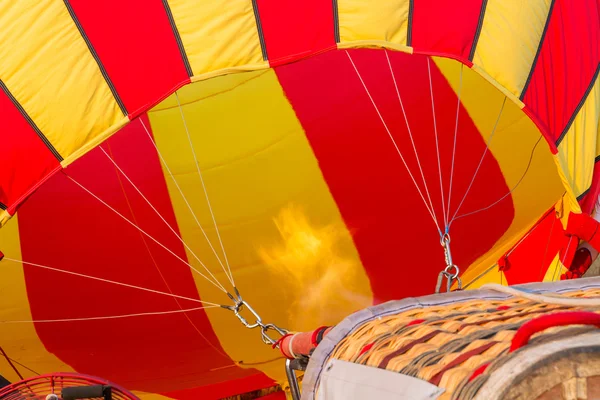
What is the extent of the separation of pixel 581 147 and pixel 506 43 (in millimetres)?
547

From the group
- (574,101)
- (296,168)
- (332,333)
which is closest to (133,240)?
(296,168)

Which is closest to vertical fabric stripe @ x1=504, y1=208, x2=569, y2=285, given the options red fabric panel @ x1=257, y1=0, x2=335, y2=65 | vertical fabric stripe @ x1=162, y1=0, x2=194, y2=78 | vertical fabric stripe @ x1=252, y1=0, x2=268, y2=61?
red fabric panel @ x1=257, y1=0, x2=335, y2=65

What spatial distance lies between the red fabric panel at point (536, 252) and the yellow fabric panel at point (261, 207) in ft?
2.21

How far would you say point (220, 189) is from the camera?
3236mm

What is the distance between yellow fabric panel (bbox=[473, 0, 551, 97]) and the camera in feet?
8.72

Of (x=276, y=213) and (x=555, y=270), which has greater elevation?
(x=276, y=213)

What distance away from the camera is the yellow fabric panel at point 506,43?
2.66m

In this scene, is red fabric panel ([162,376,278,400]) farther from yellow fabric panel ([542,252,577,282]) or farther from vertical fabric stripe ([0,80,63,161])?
vertical fabric stripe ([0,80,63,161])

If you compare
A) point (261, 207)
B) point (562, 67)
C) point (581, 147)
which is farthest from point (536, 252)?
point (261, 207)

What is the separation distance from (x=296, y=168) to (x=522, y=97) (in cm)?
104

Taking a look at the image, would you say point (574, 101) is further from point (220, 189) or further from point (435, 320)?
point (435, 320)

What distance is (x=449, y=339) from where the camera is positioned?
1.01 metres

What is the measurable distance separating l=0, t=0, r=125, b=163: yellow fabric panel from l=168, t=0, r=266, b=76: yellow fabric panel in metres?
0.31

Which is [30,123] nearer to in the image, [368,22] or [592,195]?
[368,22]
